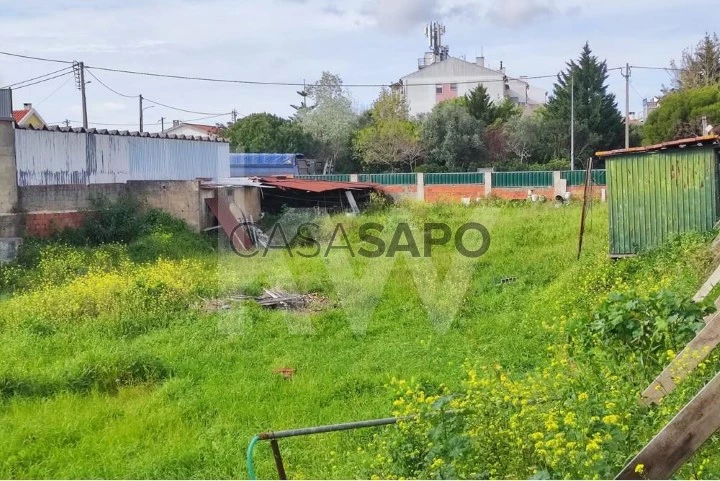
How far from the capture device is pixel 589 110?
3316 centimetres

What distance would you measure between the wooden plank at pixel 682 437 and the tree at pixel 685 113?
26208mm

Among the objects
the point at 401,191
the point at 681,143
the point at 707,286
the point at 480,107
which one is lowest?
the point at 707,286

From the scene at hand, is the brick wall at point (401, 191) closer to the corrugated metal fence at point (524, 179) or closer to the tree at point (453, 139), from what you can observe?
the corrugated metal fence at point (524, 179)

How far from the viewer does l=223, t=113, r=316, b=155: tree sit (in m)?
35.0

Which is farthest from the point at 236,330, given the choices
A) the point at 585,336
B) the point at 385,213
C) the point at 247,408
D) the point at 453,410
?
the point at 385,213

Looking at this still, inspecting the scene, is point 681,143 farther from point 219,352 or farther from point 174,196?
point 174,196

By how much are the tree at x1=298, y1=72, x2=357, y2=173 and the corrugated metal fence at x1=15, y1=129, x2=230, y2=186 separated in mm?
14714

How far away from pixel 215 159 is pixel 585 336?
17.5 meters

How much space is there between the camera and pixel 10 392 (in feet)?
23.1

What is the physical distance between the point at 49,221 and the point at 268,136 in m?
21.9

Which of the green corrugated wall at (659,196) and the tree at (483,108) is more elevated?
the tree at (483,108)

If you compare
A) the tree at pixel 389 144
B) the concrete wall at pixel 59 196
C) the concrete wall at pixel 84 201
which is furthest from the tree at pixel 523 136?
the concrete wall at pixel 59 196

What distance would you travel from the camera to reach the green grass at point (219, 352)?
5797 millimetres

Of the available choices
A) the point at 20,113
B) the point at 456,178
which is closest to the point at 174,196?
the point at 456,178
